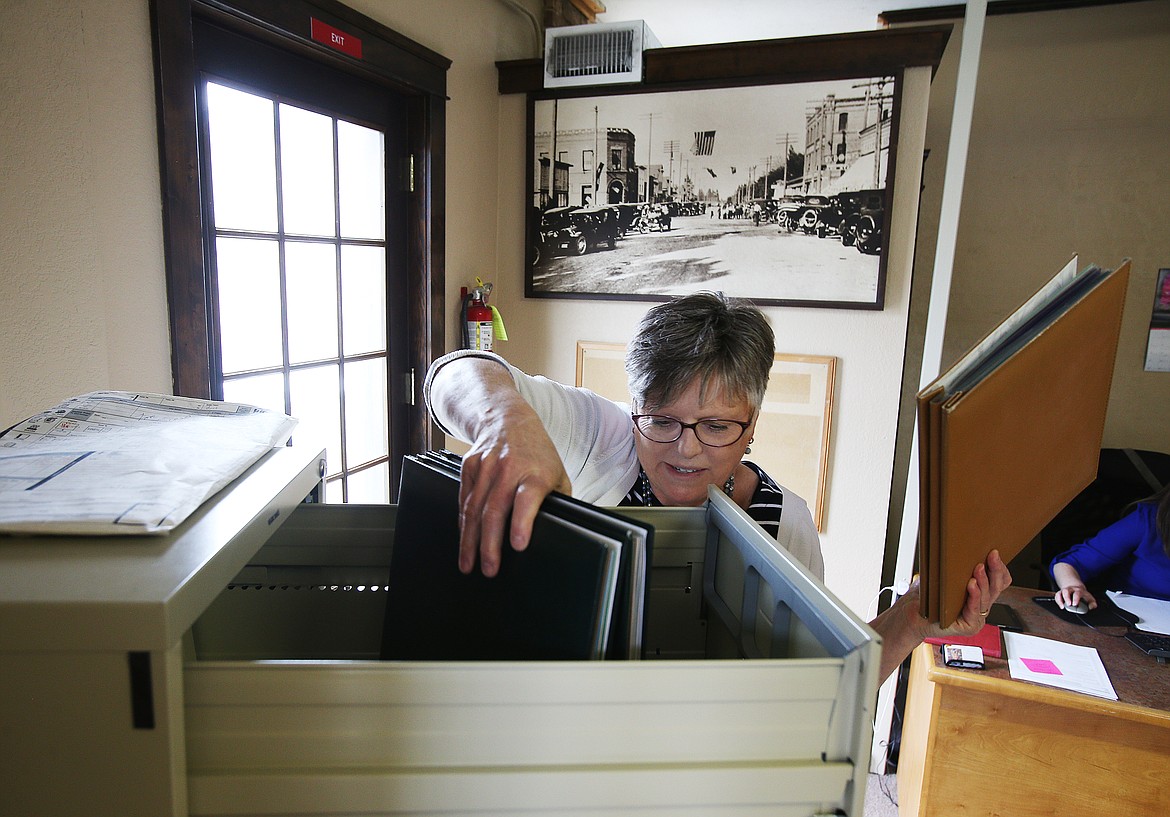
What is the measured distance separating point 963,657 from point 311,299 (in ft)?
6.64

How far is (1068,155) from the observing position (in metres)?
3.01

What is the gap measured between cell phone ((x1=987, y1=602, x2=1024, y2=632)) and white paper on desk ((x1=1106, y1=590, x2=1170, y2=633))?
0.94 ft

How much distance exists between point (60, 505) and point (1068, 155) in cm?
365

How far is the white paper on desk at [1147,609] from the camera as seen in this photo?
1936 mm

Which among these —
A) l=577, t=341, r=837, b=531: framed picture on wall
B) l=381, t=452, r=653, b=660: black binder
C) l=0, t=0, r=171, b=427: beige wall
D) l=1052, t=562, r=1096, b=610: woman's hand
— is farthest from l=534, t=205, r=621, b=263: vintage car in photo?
l=381, t=452, r=653, b=660: black binder

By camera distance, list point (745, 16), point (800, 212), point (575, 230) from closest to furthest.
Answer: point (800, 212), point (575, 230), point (745, 16)

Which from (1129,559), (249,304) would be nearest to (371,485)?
(249,304)

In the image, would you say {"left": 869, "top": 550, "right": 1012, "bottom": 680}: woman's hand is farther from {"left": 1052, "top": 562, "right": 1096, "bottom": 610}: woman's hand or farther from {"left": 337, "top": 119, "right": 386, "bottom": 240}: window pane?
{"left": 337, "top": 119, "right": 386, "bottom": 240}: window pane

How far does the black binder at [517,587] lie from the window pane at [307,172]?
158 centimetres

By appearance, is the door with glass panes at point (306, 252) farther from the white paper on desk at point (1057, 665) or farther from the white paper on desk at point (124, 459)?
the white paper on desk at point (1057, 665)

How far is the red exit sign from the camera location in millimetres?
1841

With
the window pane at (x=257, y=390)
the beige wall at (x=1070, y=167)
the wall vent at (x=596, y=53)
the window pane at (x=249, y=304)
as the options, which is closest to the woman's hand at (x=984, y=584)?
the window pane at (x=257, y=390)

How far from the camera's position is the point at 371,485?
247 cm

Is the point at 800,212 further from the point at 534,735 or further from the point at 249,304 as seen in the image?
the point at 534,735
